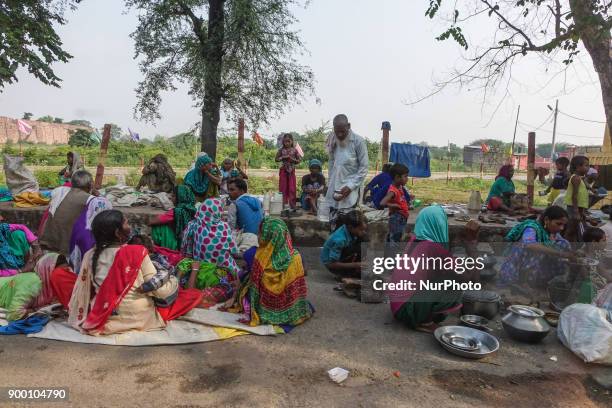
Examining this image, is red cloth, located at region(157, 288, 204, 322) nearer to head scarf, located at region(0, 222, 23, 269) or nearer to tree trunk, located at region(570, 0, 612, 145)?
head scarf, located at region(0, 222, 23, 269)

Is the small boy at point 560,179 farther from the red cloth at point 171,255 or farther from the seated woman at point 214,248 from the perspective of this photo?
the red cloth at point 171,255

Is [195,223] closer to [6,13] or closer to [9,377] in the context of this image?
[9,377]

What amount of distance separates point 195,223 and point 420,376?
A: 2689 millimetres

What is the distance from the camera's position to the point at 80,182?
438 centimetres

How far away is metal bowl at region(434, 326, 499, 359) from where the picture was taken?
10.6 ft

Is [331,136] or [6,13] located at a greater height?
[6,13]

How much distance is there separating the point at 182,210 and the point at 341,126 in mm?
2222

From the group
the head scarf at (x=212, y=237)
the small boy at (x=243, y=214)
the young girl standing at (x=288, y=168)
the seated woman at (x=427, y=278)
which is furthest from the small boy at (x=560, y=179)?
the head scarf at (x=212, y=237)

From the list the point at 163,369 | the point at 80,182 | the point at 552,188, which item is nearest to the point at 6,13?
the point at 80,182

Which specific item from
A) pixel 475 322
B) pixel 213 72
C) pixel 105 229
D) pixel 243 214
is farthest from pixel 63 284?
pixel 213 72

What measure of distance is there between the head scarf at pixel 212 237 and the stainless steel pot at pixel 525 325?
260 centimetres

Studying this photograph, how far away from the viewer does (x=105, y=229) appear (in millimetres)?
3295

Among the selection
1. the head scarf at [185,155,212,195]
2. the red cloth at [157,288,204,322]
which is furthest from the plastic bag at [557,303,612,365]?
the head scarf at [185,155,212,195]

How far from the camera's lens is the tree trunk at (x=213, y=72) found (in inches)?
353
